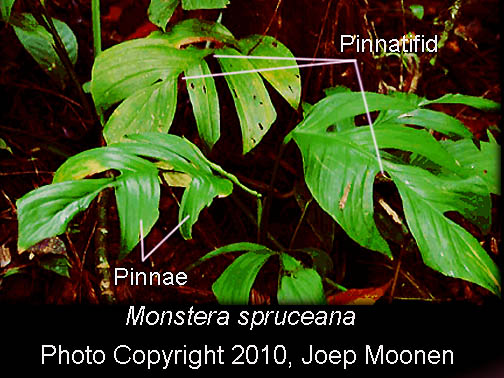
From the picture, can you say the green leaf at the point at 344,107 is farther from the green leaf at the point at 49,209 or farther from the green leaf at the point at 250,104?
the green leaf at the point at 49,209

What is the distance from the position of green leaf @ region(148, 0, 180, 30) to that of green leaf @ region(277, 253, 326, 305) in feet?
1.80

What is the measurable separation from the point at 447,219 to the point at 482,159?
0.85 ft

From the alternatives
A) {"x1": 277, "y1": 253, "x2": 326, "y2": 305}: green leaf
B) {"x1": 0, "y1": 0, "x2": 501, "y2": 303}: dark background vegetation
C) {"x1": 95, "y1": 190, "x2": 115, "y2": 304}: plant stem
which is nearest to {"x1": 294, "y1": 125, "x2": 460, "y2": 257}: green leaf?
{"x1": 277, "y1": 253, "x2": 326, "y2": 305}: green leaf

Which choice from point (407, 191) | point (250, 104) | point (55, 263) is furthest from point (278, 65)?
point (55, 263)

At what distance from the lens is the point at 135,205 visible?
0.78m

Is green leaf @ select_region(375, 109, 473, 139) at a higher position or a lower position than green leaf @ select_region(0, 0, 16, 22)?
lower

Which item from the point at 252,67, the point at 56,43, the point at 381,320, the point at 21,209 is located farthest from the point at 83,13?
the point at 381,320

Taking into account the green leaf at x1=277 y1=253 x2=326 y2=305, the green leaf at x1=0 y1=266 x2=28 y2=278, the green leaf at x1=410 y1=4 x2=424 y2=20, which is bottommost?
the green leaf at x1=0 y1=266 x2=28 y2=278

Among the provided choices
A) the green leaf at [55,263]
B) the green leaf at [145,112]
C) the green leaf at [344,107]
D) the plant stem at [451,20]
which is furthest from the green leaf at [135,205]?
the plant stem at [451,20]

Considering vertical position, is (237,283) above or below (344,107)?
below

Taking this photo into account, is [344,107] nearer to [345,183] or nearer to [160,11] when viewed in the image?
[345,183]

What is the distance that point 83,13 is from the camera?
55.6 inches

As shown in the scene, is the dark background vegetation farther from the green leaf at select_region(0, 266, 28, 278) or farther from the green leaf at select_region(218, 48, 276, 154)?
the green leaf at select_region(218, 48, 276, 154)

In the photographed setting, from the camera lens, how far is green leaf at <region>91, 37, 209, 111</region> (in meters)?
0.97
